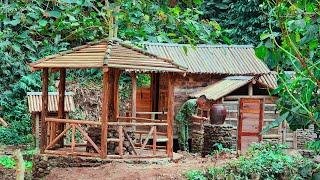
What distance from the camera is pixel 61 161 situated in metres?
11.6

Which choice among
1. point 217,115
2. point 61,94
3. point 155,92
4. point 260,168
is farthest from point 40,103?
point 260,168

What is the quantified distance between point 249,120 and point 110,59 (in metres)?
4.60

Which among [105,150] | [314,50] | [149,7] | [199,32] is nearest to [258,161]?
[105,150]

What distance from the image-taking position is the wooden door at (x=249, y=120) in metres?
13.7

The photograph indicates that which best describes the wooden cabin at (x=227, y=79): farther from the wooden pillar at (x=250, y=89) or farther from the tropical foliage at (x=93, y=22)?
the tropical foliage at (x=93, y=22)

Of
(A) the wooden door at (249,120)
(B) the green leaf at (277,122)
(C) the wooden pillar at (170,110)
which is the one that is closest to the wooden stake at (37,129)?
(C) the wooden pillar at (170,110)

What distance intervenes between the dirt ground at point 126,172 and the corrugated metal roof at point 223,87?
543 centimetres

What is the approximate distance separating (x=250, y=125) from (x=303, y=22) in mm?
10862

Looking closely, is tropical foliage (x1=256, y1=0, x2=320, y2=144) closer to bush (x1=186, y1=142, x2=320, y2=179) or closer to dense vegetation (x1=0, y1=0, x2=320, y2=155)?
dense vegetation (x1=0, y1=0, x2=320, y2=155)

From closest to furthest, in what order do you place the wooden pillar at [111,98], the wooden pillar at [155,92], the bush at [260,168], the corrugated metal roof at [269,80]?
the bush at [260,168], the wooden pillar at [111,98], the corrugated metal roof at [269,80], the wooden pillar at [155,92]

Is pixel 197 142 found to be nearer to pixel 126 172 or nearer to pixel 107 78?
pixel 107 78

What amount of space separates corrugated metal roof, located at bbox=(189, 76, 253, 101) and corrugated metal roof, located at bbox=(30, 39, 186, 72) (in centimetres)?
515

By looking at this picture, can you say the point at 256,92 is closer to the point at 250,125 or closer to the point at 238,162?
the point at 250,125

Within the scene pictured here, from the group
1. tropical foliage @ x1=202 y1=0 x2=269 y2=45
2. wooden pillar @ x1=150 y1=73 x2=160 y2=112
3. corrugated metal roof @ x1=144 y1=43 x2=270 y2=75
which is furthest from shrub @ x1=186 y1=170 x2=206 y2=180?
tropical foliage @ x1=202 y1=0 x2=269 y2=45
